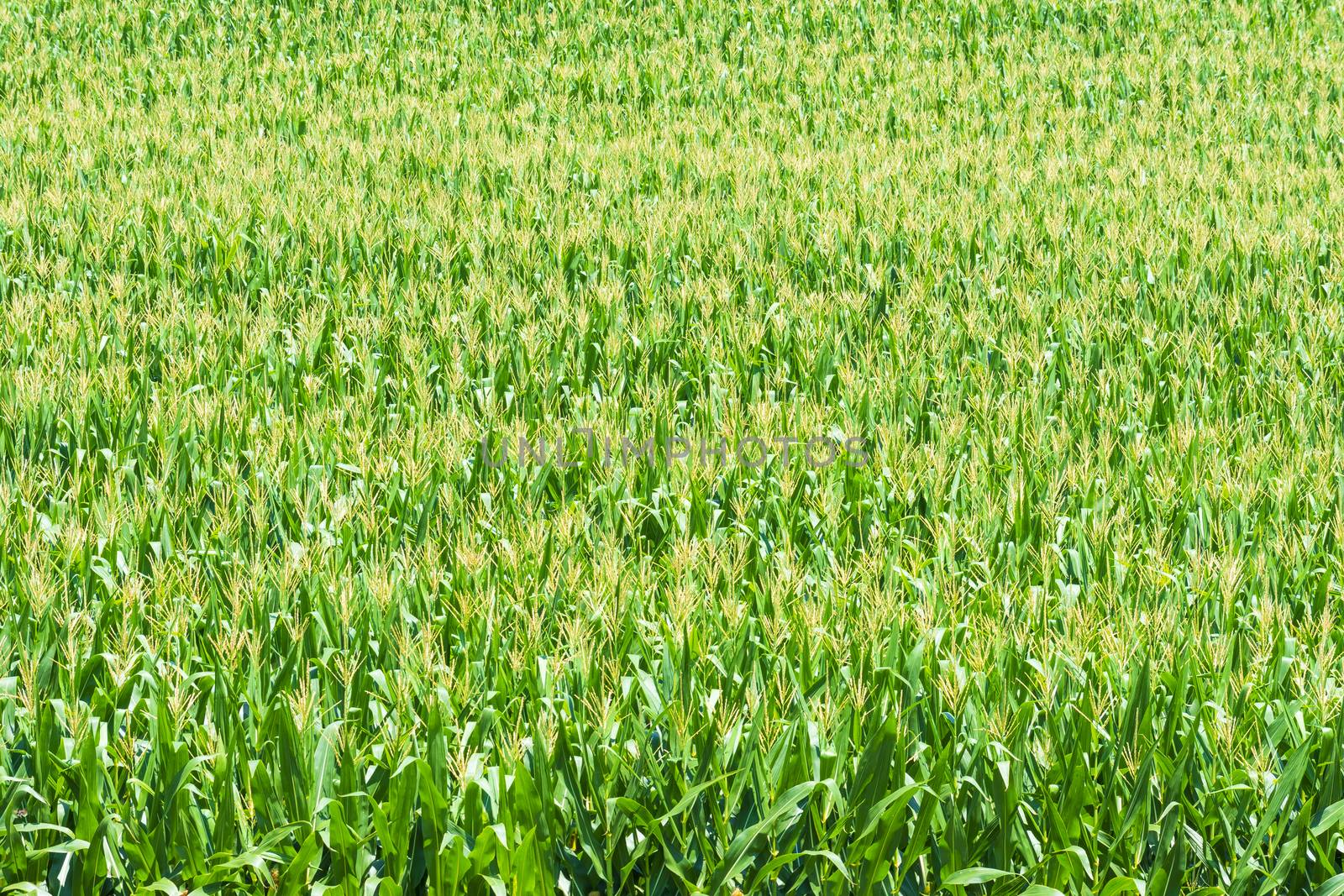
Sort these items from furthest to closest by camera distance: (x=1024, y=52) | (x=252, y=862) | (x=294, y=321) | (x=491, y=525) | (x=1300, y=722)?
1. (x=1024, y=52)
2. (x=294, y=321)
3. (x=491, y=525)
4. (x=1300, y=722)
5. (x=252, y=862)

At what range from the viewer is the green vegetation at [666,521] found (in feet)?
6.08

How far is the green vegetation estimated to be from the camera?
1.85 m

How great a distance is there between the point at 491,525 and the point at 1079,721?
4.63 feet

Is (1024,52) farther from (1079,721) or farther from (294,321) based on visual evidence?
(1079,721)

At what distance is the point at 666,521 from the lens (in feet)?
9.84

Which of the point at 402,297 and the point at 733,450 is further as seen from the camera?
the point at 402,297

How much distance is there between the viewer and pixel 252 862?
1.72 metres

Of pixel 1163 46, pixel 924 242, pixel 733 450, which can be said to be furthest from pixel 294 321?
pixel 1163 46

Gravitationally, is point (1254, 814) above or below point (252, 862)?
below

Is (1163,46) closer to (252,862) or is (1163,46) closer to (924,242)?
(924,242)

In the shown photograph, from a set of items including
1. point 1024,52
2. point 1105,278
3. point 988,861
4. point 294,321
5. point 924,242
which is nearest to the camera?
point 988,861

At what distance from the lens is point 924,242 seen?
18.0 feet

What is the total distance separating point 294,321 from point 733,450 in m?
2.06

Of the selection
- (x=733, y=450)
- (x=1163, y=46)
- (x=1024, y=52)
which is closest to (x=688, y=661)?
(x=733, y=450)
